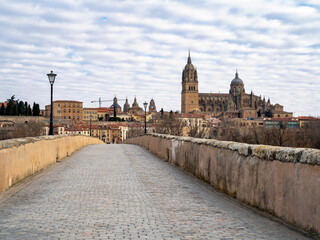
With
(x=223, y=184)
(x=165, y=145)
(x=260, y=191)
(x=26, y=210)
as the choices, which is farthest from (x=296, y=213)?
(x=165, y=145)

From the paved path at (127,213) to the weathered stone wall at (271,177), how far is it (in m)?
0.25

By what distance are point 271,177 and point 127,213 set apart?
246 cm

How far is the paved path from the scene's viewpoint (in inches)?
216

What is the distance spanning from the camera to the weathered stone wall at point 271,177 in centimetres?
550

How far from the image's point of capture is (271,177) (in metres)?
6.70

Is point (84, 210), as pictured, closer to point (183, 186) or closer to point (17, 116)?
point (183, 186)

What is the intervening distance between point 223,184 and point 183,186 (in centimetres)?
129

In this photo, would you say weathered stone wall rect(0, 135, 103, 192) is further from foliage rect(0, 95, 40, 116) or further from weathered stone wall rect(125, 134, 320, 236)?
foliage rect(0, 95, 40, 116)

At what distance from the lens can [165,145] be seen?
1903 cm

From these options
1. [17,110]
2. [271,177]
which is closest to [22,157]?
[271,177]

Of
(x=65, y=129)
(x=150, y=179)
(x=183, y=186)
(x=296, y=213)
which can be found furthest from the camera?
(x=65, y=129)

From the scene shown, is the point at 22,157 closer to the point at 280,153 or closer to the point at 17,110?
the point at 280,153

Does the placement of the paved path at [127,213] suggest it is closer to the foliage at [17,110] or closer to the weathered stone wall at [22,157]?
the weathered stone wall at [22,157]

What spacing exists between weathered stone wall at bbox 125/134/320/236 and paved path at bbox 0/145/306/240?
0.82 feet
